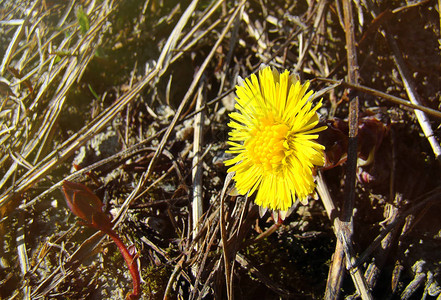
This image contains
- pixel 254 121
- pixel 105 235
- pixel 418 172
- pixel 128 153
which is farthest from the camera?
pixel 128 153

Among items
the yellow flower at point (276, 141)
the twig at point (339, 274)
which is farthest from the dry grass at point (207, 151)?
the yellow flower at point (276, 141)

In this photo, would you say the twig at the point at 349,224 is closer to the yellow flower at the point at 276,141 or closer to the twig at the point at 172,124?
the yellow flower at the point at 276,141

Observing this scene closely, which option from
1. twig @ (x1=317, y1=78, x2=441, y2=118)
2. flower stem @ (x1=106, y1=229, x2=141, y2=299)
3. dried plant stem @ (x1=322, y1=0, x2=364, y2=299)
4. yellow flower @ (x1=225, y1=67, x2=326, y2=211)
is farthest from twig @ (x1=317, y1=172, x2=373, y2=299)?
flower stem @ (x1=106, y1=229, x2=141, y2=299)

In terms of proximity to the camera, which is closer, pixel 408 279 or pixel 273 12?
pixel 408 279

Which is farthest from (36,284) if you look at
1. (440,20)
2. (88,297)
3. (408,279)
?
(440,20)

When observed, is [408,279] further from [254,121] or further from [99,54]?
[99,54]

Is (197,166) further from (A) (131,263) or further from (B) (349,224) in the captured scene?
(B) (349,224)
